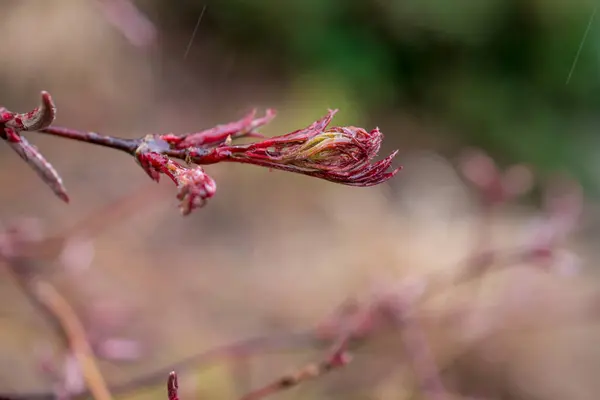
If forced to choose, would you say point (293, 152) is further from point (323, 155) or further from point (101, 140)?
point (101, 140)

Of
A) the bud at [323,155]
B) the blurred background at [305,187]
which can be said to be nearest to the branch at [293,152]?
the bud at [323,155]

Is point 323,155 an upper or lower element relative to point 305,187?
lower

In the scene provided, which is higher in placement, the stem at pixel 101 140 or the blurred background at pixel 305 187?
the blurred background at pixel 305 187

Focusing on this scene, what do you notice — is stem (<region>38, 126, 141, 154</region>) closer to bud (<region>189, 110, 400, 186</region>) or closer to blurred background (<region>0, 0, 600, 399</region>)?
bud (<region>189, 110, 400, 186</region>)

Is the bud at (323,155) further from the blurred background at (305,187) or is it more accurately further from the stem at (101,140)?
the blurred background at (305,187)

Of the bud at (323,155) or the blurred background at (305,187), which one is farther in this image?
the blurred background at (305,187)

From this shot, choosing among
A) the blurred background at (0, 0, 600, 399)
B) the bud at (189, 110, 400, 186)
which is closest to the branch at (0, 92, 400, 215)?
the bud at (189, 110, 400, 186)

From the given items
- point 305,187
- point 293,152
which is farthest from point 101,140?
point 305,187
